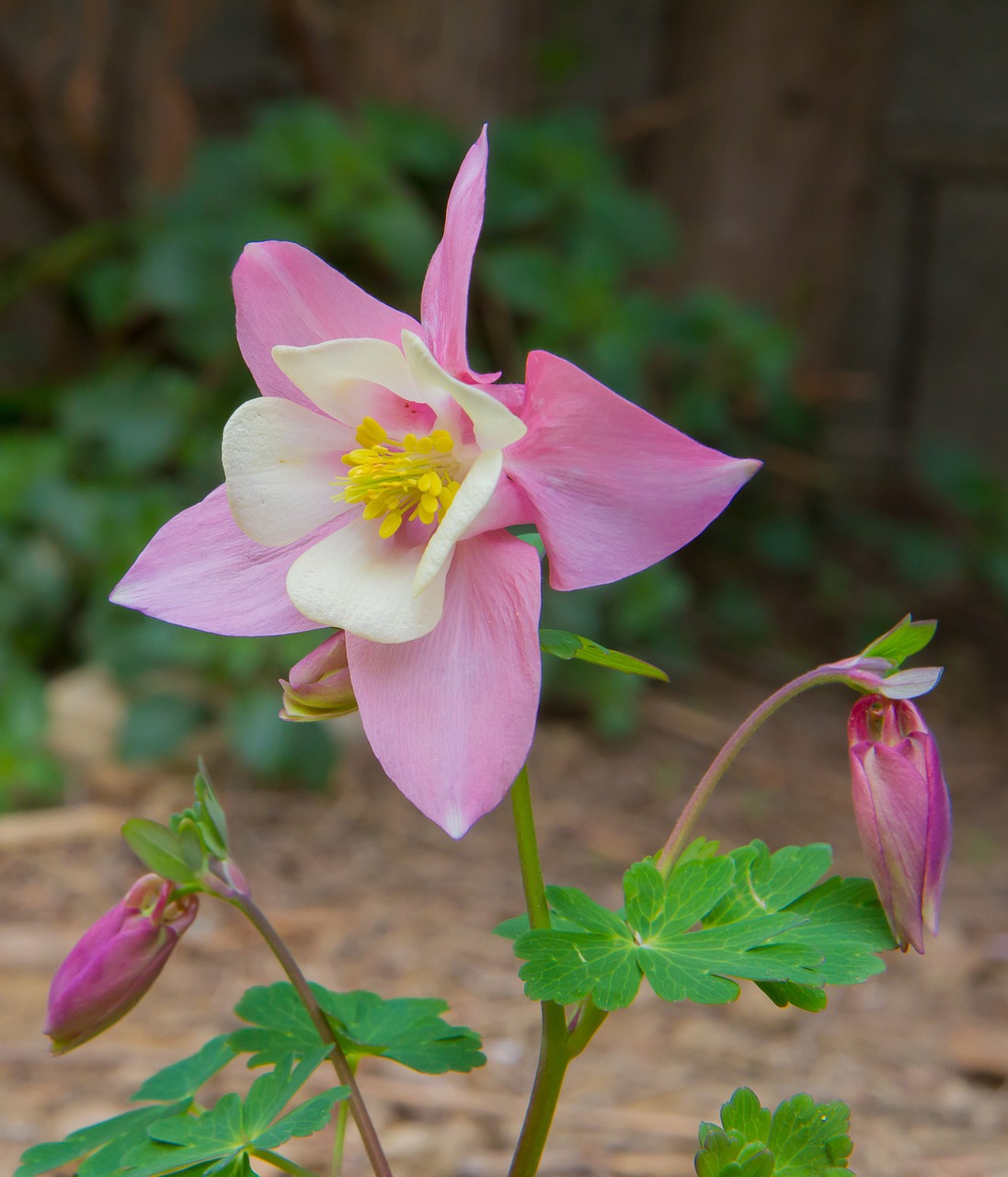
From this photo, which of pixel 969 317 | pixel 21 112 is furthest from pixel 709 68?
pixel 21 112

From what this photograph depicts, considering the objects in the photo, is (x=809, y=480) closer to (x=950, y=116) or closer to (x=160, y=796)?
(x=950, y=116)

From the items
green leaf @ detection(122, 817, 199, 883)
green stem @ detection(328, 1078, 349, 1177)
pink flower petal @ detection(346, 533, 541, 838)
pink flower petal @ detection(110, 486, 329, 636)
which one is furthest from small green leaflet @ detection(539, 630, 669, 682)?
green stem @ detection(328, 1078, 349, 1177)

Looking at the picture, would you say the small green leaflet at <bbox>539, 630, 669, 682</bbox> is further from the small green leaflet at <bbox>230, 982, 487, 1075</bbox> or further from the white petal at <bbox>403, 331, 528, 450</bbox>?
the small green leaflet at <bbox>230, 982, 487, 1075</bbox>

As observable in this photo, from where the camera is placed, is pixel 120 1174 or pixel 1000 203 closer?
pixel 120 1174

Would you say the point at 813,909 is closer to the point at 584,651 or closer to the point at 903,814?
the point at 903,814

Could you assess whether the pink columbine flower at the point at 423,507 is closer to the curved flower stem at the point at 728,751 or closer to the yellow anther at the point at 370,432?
the yellow anther at the point at 370,432

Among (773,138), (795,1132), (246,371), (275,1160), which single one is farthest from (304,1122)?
(773,138)
